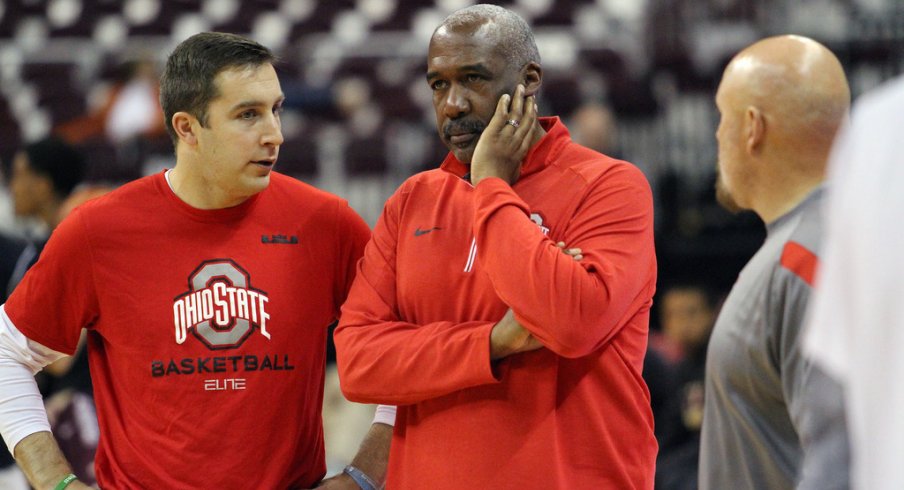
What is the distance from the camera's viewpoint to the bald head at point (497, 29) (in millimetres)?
3270

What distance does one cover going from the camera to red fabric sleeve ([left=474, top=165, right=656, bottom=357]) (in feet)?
9.39

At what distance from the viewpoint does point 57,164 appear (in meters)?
6.33

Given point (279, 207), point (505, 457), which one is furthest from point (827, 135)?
point (279, 207)

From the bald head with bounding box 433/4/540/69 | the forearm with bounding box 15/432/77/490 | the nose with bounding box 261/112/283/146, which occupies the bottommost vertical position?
the forearm with bounding box 15/432/77/490

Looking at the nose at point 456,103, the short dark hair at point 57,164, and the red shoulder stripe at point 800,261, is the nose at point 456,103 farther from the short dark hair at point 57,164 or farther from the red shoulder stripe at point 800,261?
the short dark hair at point 57,164

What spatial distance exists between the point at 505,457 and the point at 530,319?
40cm

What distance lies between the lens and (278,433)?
346cm

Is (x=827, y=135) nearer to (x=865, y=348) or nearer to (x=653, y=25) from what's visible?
(x=865, y=348)

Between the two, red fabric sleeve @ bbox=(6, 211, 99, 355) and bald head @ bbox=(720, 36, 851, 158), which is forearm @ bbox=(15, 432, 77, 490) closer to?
red fabric sleeve @ bbox=(6, 211, 99, 355)

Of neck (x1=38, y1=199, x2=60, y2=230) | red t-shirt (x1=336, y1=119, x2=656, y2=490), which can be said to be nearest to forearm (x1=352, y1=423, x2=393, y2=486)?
red t-shirt (x1=336, y1=119, x2=656, y2=490)

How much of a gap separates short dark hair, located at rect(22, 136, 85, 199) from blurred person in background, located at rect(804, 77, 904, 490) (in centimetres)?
546

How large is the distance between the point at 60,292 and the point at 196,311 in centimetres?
43

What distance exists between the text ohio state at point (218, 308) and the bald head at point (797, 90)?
4.94 ft

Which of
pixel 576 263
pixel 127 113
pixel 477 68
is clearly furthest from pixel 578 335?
pixel 127 113
